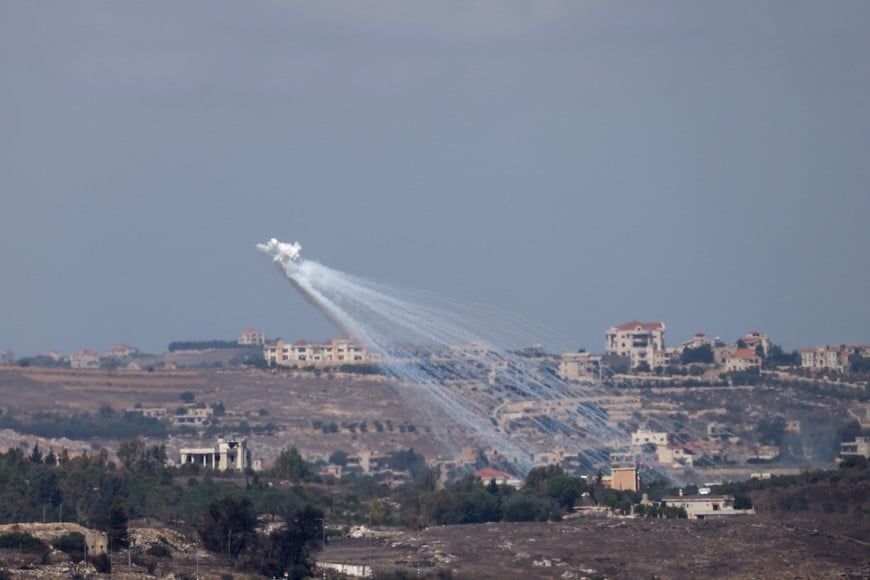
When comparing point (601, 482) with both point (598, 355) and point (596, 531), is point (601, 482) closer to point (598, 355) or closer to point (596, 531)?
point (596, 531)

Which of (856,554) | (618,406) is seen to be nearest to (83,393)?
(618,406)

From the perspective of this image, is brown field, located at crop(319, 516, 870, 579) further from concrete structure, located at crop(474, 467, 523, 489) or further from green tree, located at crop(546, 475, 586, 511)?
concrete structure, located at crop(474, 467, 523, 489)

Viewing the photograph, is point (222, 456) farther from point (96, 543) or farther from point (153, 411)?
point (153, 411)

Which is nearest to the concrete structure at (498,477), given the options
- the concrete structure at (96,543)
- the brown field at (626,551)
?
the brown field at (626,551)

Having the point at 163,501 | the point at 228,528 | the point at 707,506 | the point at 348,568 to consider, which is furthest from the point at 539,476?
the point at 348,568

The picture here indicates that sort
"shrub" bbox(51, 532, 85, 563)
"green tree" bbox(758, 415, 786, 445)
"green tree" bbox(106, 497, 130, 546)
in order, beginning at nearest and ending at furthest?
"shrub" bbox(51, 532, 85, 563) → "green tree" bbox(106, 497, 130, 546) → "green tree" bbox(758, 415, 786, 445)

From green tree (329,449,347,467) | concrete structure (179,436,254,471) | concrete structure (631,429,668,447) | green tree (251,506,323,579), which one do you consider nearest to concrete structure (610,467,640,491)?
concrete structure (631,429,668,447)
